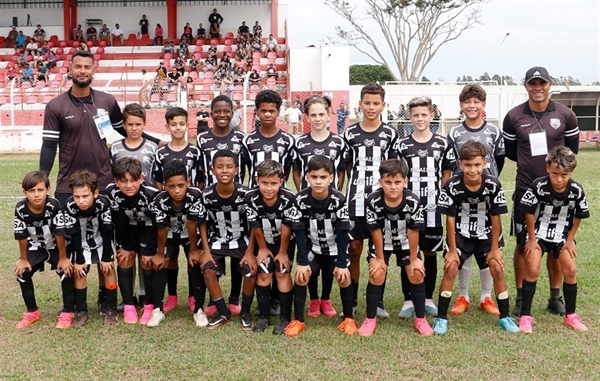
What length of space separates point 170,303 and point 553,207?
126 inches

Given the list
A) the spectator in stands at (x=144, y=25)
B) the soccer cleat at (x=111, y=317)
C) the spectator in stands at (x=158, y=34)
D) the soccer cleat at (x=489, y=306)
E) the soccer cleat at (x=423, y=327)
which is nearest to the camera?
the soccer cleat at (x=423, y=327)

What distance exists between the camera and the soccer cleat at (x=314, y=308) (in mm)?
5375

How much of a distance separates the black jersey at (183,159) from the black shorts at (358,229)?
1.40 metres

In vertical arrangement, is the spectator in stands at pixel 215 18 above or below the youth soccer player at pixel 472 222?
above

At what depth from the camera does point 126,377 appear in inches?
159

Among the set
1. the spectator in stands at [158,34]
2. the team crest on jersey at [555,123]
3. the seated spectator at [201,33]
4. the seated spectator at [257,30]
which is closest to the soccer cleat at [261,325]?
the team crest on jersey at [555,123]

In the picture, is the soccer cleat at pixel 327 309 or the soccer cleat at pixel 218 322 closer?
the soccer cleat at pixel 218 322

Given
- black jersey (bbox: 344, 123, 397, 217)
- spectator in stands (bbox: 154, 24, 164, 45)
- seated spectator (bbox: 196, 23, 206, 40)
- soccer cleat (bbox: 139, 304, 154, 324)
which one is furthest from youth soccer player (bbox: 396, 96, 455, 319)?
spectator in stands (bbox: 154, 24, 164, 45)

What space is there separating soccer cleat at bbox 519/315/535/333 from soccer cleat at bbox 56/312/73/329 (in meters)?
3.46

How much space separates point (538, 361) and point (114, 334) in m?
3.02

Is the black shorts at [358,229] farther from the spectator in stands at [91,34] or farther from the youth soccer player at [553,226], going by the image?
the spectator in stands at [91,34]

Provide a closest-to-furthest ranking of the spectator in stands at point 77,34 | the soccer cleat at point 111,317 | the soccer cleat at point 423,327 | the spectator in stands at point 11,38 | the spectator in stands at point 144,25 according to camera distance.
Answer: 1. the soccer cleat at point 423,327
2. the soccer cleat at point 111,317
3. the spectator in stands at point 11,38
4. the spectator in stands at point 77,34
5. the spectator in stands at point 144,25

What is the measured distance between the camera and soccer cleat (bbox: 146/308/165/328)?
5051mm

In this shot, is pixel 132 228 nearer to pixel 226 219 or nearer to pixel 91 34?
pixel 226 219
